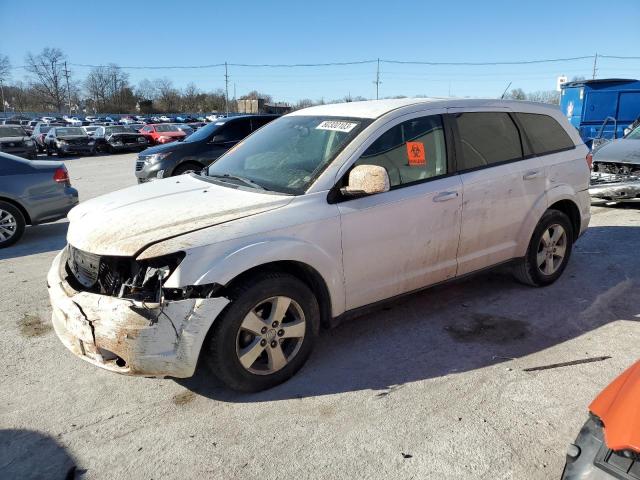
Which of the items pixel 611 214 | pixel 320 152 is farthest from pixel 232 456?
pixel 611 214

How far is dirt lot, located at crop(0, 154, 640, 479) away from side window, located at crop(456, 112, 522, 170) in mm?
1318

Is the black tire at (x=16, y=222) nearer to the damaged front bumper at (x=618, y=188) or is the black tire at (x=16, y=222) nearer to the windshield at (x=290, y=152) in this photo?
the windshield at (x=290, y=152)

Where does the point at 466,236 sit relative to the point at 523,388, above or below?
above

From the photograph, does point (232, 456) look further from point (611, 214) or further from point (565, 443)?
point (611, 214)

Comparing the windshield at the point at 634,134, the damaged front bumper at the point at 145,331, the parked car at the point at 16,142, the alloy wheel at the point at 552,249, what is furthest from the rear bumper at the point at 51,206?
the parked car at the point at 16,142

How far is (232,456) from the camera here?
259cm

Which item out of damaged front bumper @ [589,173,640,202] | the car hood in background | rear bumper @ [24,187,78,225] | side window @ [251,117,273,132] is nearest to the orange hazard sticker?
damaged front bumper @ [589,173,640,202]

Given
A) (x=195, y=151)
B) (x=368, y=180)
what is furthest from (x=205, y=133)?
(x=368, y=180)

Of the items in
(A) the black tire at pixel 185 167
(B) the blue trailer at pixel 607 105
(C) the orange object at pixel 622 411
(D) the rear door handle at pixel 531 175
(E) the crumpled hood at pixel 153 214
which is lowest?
(C) the orange object at pixel 622 411

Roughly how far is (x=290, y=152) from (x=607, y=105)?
14817mm

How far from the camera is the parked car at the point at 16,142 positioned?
19875 millimetres

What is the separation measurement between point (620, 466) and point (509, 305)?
2.88 metres

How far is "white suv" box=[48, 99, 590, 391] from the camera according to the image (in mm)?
2785

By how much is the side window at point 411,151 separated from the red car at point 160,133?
26164mm
